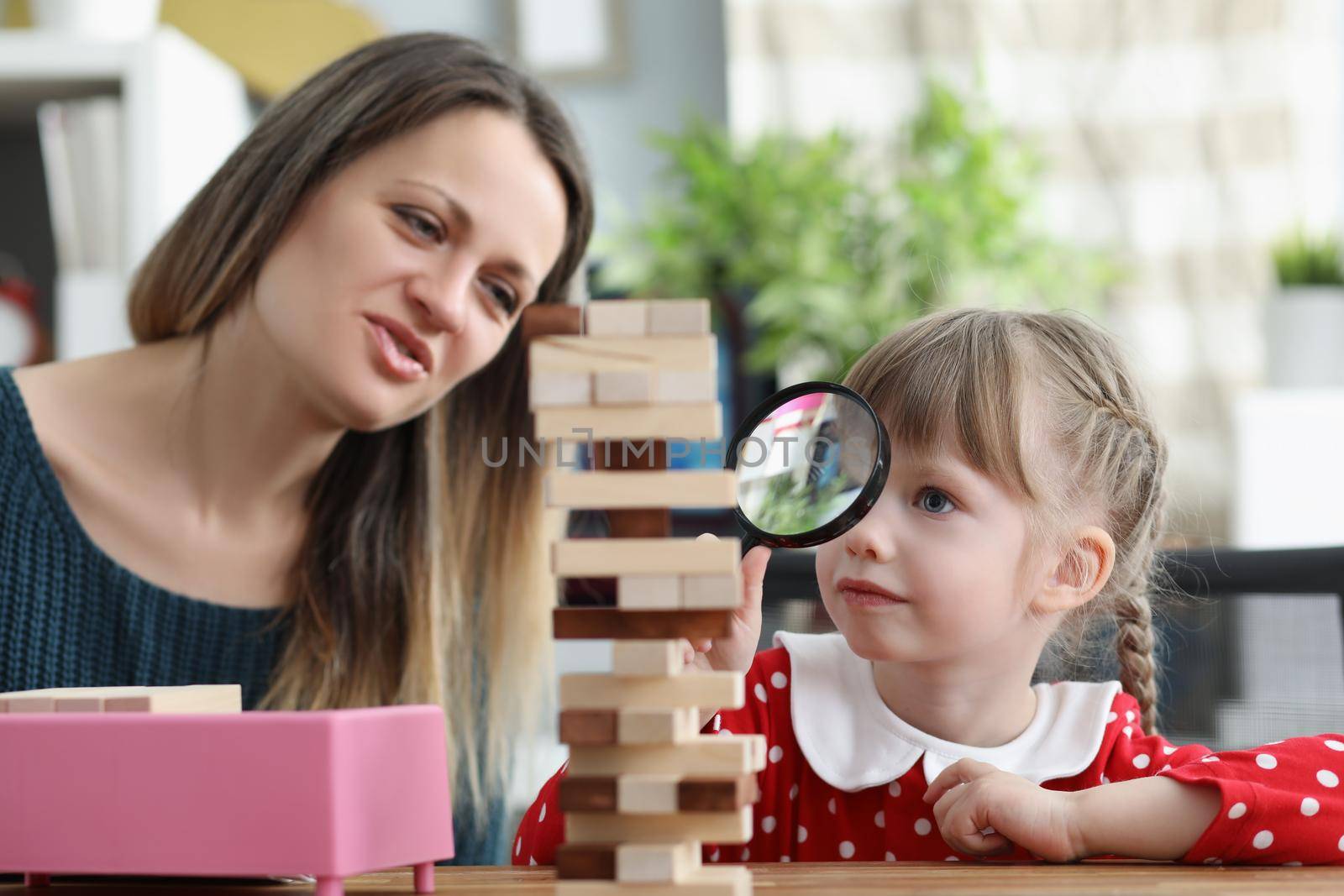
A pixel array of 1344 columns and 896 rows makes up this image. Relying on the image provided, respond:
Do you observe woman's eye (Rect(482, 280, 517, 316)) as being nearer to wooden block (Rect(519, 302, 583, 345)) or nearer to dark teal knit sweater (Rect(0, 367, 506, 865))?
dark teal knit sweater (Rect(0, 367, 506, 865))

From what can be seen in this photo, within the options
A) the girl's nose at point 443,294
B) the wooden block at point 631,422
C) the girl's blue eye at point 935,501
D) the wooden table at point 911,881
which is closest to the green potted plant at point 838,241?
the girl's nose at point 443,294

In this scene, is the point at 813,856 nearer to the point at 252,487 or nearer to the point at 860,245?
the point at 252,487

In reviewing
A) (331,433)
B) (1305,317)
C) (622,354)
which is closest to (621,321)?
(622,354)

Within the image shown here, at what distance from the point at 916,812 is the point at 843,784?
0.20 feet

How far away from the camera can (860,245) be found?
2.80 m

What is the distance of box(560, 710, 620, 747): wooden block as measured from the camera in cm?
64

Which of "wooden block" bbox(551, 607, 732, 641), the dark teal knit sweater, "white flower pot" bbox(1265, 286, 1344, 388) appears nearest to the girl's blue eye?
"wooden block" bbox(551, 607, 732, 641)

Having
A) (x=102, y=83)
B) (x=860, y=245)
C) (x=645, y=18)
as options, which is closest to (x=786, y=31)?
(x=645, y=18)

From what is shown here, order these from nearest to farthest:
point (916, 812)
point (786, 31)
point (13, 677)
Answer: point (916, 812), point (13, 677), point (786, 31)

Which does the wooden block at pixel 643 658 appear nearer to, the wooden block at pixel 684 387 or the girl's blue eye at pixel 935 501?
the wooden block at pixel 684 387

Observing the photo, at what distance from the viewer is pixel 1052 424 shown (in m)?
1.01

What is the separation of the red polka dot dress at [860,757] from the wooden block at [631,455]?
317 mm

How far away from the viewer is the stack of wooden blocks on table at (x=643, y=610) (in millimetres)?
637

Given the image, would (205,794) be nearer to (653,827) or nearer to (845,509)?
(653,827)
